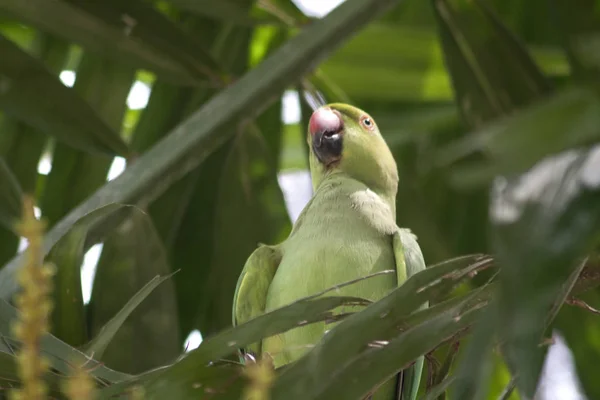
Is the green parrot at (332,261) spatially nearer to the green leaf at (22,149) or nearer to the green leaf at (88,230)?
the green leaf at (88,230)

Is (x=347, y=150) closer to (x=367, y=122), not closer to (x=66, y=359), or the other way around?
(x=367, y=122)

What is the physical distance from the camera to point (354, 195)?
1.57 meters

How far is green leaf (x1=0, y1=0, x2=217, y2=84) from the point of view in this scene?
1.54m

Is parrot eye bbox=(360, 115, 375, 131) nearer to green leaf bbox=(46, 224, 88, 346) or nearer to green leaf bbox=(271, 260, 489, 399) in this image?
green leaf bbox=(46, 224, 88, 346)

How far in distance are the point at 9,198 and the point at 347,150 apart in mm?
667

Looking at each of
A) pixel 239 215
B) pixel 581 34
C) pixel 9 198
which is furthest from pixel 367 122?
pixel 581 34

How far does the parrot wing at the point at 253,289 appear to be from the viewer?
1.44 meters

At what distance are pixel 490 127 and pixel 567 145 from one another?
48 millimetres

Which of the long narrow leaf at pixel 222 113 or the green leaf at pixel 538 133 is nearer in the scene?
the green leaf at pixel 538 133

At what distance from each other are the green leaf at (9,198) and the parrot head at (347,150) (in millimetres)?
607

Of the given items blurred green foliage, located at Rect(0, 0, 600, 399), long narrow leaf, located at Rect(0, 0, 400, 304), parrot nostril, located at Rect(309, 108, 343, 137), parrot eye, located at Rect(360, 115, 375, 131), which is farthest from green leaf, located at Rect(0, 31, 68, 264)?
parrot eye, located at Rect(360, 115, 375, 131)

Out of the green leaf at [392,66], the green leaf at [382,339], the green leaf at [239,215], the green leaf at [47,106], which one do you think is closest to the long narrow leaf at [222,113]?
the green leaf at [47,106]

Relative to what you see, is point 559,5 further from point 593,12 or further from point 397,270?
point 397,270

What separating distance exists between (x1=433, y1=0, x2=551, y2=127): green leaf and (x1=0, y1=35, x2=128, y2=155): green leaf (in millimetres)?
643
